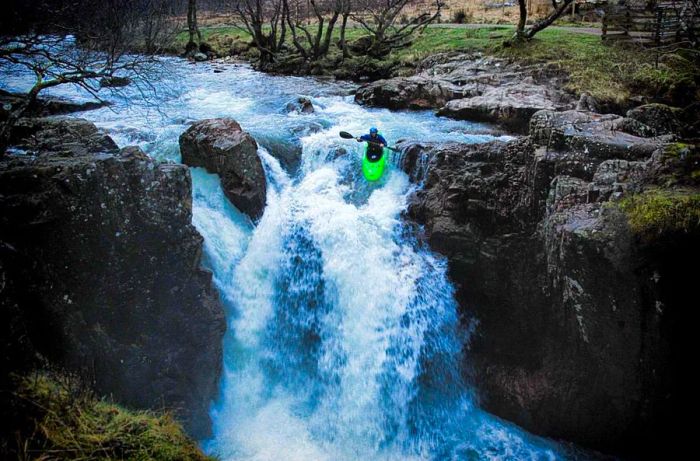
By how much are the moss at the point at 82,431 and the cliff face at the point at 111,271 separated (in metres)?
1.86

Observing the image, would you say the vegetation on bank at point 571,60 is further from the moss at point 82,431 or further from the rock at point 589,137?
the moss at point 82,431

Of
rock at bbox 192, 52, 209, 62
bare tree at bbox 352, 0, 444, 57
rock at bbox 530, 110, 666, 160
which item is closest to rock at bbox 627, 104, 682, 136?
rock at bbox 530, 110, 666, 160

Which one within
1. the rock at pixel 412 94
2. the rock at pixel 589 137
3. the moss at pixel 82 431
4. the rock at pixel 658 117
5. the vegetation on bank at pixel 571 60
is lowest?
the moss at pixel 82 431

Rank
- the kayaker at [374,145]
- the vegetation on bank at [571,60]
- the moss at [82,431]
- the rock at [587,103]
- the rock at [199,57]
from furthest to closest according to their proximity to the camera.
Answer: the rock at [199,57] → the rock at [587,103] → the vegetation on bank at [571,60] → the kayaker at [374,145] → the moss at [82,431]

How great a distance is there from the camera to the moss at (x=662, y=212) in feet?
22.1

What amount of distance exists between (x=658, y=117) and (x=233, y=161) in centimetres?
973

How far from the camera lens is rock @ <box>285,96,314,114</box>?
678 inches

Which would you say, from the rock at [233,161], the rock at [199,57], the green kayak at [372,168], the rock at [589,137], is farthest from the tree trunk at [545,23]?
the rock at [199,57]

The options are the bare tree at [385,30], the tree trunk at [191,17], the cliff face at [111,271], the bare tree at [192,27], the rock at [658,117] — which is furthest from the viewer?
the bare tree at [192,27]

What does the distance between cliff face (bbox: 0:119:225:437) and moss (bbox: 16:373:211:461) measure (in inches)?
73.4

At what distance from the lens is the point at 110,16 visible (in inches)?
568

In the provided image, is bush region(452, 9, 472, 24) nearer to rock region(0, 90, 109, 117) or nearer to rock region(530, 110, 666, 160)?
rock region(0, 90, 109, 117)

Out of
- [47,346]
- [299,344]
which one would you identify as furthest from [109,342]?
[299,344]

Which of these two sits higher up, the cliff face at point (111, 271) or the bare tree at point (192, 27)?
the bare tree at point (192, 27)
